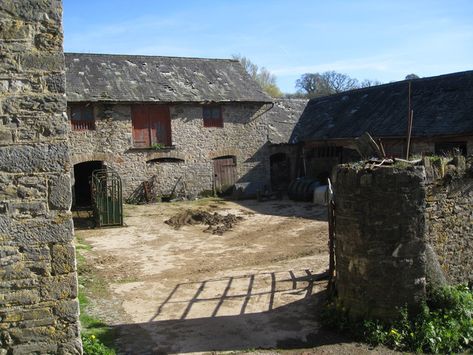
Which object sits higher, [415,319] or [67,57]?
[67,57]

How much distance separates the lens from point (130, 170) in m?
20.3

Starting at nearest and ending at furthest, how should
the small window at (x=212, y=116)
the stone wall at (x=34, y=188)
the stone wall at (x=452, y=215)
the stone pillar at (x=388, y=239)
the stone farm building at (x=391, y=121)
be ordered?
the stone wall at (x=34, y=188) → the stone pillar at (x=388, y=239) → the stone wall at (x=452, y=215) → the stone farm building at (x=391, y=121) → the small window at (x=212, y=116)

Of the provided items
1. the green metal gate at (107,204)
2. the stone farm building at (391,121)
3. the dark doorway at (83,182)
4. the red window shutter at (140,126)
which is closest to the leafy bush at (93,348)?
the green metal gate at (107,204)

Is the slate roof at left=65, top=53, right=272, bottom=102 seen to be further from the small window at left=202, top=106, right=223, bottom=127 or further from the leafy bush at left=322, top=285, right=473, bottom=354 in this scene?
the leafy bush at left=322, top=285, right=473, bottom=354

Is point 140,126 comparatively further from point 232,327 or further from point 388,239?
point 388,239

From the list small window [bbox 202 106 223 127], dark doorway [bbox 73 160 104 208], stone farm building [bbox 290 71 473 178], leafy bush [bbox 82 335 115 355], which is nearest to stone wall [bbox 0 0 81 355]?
leafy bush [bbox 82 335 115 355]

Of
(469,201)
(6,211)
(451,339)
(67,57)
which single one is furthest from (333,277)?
(67,57)

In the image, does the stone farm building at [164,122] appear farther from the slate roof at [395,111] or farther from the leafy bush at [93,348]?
the leafy bush at [93,348]

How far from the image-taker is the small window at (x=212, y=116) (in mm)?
21844

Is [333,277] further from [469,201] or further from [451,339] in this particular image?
[469,201]

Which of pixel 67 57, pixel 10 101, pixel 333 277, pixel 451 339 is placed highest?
pixel 67 57

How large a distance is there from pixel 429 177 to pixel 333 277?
2.36 metres

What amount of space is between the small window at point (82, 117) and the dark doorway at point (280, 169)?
875 centimetres

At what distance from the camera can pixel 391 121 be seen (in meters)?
18.5
